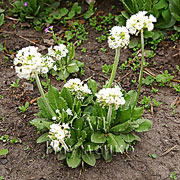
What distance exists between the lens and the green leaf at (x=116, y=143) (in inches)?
105

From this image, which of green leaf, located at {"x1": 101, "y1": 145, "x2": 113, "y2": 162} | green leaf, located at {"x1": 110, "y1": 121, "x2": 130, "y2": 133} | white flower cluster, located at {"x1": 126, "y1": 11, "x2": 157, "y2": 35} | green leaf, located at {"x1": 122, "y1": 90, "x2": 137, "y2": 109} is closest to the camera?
white flower cluster, located at {"x1": 126, "y1": 11, "x2": 157, "y2": 35}

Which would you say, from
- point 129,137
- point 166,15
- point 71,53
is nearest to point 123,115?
point 129,137

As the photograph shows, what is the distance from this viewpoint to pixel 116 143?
8.76 ft

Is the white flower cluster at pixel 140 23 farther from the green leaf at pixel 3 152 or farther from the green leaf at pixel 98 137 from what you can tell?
the green leaf at pixel 3 152

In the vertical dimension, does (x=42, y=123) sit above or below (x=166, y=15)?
below

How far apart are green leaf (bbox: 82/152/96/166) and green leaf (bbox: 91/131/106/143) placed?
0.15 metres

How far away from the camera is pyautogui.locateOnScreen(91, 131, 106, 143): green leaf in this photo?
267 cm

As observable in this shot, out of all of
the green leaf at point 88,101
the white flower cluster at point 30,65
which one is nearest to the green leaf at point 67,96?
the green leaf at point 88,101

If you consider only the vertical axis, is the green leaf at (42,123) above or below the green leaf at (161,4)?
below

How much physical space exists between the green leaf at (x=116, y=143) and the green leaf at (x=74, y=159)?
0.32m

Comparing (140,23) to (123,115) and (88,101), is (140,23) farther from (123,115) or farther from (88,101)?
(88,101)

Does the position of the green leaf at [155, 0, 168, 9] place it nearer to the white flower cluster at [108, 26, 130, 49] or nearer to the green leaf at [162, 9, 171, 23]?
the green leaf at [162, 9, 171, 23]

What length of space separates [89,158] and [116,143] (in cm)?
30

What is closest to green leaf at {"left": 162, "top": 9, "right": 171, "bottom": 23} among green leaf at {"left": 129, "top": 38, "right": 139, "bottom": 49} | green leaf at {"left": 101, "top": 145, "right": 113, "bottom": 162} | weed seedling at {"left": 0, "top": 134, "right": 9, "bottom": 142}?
green leaf at {"left": 129, "top": 38, "right": 139, "bottom": 49}
